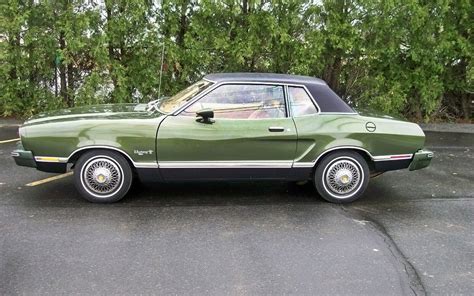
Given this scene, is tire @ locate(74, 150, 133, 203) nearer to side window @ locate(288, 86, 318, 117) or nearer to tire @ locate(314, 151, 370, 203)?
side window @ locate(288, 86, 318, 117)

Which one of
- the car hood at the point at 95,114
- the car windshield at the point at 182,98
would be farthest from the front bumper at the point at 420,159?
the car hood at the point at 95,114

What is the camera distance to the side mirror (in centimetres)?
542

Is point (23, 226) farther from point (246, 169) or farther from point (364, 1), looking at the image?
point (364, 1)

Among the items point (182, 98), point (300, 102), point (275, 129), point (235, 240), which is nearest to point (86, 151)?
point (182, 98)

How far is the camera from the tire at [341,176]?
19.0ft

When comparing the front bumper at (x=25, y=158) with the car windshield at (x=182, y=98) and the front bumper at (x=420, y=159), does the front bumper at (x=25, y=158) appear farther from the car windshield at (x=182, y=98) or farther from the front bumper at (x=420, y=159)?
the front bumper at (x=420, y=159)

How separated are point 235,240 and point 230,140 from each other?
48.5 inches

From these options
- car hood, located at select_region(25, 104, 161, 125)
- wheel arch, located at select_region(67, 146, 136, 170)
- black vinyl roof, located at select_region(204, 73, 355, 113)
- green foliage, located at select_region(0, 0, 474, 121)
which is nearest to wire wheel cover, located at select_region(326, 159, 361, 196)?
black vinyl roof, located at select_region(204, 73, 355, 113)

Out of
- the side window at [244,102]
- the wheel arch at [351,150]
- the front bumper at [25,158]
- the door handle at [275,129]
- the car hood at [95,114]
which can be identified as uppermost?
the side window at [244,102]

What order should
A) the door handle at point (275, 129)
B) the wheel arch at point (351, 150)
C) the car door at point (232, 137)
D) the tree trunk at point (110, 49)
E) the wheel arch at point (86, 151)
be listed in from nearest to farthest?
the wheel arch at point (86, 151) < the car door at point (232, 137) < the door handle at point (275, 129) < the wheel arch at point (351, 150) < the tree trunk at point (110, 49)

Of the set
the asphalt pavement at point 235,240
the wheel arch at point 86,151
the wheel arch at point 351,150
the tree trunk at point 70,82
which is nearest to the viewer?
the asphalt pavement at point 235,240

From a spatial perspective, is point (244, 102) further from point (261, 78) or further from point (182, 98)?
point (182, 98)

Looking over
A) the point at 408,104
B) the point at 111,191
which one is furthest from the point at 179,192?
the point at 408,104

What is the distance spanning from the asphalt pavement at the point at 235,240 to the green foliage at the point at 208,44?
3.74 m
